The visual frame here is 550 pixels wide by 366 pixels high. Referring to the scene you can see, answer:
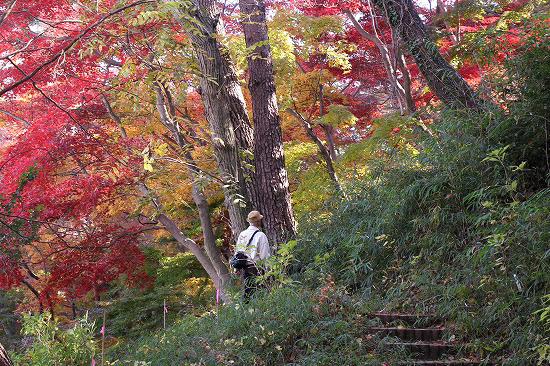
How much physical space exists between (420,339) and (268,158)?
3.44m

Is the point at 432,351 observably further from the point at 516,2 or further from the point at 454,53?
the point at 516,2

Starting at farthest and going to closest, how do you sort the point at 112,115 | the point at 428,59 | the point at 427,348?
the point at 112,115, the point at 428,59, the point at 427,348

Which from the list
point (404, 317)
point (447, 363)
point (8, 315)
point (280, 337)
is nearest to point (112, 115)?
point (8, 315)

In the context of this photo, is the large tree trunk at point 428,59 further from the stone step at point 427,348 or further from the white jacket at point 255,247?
the stone step at point 427,348

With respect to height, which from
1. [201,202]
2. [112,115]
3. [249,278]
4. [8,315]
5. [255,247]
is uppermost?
[112,115]

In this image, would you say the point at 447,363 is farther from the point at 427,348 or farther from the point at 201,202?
the point at 201,202

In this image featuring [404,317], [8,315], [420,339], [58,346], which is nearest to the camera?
[420,339]

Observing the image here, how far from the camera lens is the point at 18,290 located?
506 inches

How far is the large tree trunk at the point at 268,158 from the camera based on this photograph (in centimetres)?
679

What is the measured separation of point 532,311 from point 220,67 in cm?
448

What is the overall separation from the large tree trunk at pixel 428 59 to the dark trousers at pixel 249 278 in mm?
2762

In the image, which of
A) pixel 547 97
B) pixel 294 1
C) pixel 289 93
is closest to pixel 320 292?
pixel 547 97

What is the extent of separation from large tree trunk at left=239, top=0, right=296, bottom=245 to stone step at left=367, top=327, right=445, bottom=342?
2844 millimetres

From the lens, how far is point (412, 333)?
3.95 m
